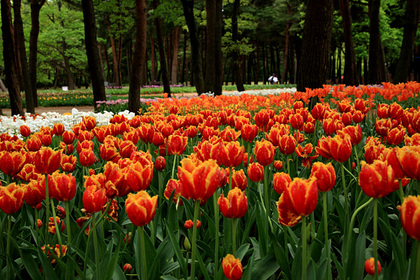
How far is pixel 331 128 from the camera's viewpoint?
2.54 metres

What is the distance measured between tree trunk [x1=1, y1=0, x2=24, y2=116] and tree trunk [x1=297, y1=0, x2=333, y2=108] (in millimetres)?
6750

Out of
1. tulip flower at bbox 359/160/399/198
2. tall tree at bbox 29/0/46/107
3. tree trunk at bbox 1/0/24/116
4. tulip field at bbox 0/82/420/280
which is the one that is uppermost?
tall tree at bbox 29/0/46/107

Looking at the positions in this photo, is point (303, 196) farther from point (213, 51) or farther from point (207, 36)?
point (207, 36)

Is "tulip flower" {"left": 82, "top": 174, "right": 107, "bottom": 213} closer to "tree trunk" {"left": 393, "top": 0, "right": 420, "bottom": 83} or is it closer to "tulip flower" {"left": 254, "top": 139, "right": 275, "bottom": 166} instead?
"tulip flower" {"left": 254, "top": 139, "right": 275, "bottom": 166}

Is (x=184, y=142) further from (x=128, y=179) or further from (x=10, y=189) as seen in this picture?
(x=10, y=189)

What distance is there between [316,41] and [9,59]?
7.06 metres

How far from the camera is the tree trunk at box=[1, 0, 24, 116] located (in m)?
8.22

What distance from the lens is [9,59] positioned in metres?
8.26

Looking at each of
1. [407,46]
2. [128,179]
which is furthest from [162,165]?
[407,46]

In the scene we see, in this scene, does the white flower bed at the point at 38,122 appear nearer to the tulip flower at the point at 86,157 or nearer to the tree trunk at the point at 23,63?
the tulip flower at the point at 86,157

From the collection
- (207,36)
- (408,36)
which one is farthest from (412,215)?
(408,36)

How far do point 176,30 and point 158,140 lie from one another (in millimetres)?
34193

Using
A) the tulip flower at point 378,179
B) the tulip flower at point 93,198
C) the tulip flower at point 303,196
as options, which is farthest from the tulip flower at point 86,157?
the tulip flower at point 378,179

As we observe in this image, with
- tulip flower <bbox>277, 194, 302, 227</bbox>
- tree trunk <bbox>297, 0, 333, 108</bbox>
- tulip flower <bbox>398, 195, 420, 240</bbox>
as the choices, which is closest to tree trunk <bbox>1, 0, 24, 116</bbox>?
tree trunk <bbox>297, 0, 333, 108</bbox>
